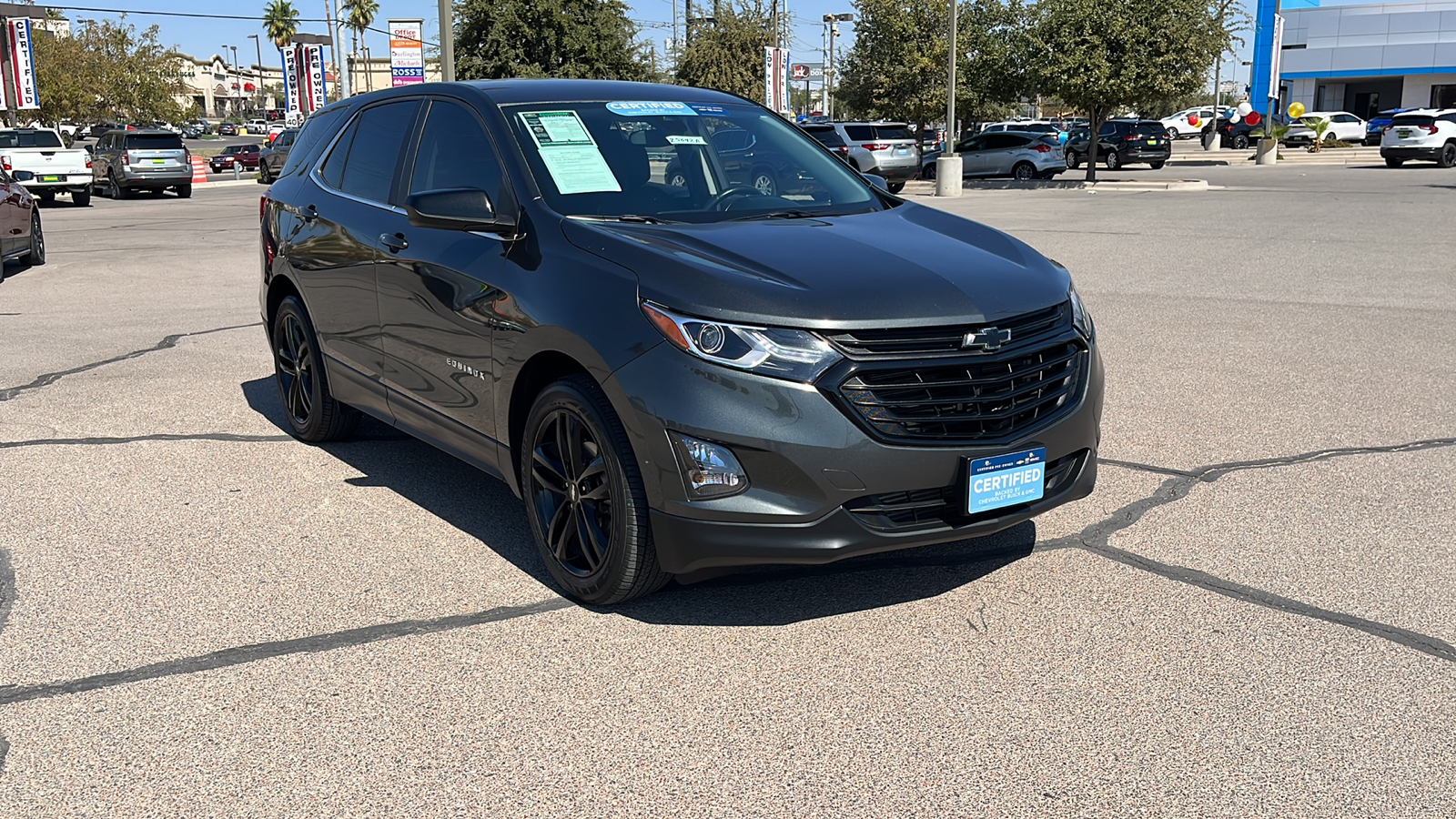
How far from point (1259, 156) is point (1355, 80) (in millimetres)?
39285

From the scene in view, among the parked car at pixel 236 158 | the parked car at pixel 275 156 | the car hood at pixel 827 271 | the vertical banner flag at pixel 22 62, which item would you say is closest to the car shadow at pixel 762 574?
the car hood at pixel 827 271

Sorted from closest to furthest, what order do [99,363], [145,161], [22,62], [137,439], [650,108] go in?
[650,108] < [137,439] < [99,363] < [145,161] < [22,62]

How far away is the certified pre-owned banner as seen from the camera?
4797 centimetres

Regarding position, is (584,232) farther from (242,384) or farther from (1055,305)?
(242,384)

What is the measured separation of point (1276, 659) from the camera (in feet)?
13.1

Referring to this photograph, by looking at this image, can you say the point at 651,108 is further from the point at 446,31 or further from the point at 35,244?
the point at 446,31

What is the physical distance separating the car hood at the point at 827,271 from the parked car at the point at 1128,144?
37.1m

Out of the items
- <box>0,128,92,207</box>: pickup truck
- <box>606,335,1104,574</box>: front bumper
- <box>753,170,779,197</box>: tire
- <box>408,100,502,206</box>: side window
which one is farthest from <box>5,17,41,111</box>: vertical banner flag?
<box>606,335,1104,574</box>: front bumper

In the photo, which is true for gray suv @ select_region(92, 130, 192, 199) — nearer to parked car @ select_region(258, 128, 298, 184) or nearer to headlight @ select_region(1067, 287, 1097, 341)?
parked car @ select_region(258, 128, 298, 184)

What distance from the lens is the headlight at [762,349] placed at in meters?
3.82

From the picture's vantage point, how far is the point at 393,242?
5.33m

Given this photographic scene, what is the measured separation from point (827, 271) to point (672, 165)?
4.15 ft

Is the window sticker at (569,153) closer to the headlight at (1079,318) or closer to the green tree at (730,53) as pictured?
the headlight at (1079,318)

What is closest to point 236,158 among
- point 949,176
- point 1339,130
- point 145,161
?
point 145,161
